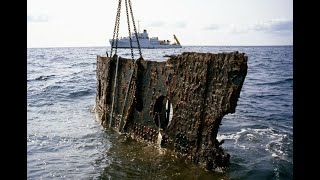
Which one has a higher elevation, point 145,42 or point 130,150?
point 145,42

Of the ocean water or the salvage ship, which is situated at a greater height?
the salvage ship

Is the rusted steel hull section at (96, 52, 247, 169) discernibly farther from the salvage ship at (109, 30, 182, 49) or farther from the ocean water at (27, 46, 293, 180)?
the salvage ship at (109, 30, 182, 49)

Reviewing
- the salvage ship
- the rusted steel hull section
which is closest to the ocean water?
the rusted steel hull section

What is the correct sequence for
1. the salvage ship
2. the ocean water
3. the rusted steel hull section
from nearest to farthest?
the rusted steel hull section → the ocean water → the salvage ship

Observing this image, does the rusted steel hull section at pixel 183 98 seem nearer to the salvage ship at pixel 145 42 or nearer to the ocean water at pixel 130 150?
the ocean water at pixel 130 150

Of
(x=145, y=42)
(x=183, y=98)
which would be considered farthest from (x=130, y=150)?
(x=145, y=42)

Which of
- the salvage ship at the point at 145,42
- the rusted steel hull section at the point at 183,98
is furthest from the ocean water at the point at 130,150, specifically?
the salvage ship at the point at 145,42

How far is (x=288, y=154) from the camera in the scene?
8547mm

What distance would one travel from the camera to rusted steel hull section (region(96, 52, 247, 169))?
5852mm

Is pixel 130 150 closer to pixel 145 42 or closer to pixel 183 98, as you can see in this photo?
pixel 183 98

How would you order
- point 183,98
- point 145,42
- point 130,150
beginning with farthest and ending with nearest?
point 145,42, point 130,150, point 183,98

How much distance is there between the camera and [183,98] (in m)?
6.70

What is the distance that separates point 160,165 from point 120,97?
8.76ft
